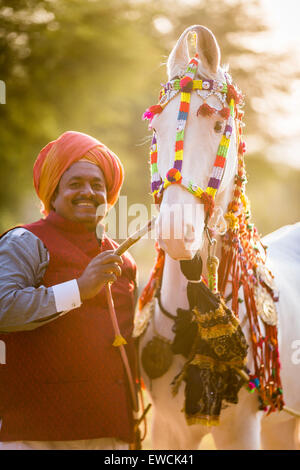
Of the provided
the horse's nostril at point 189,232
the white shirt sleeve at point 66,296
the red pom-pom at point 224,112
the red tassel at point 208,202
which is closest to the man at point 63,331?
the white shirt sleeve at point 66,296

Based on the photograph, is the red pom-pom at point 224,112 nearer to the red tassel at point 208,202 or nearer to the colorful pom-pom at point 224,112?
the colorful pom-pom at point 224,112

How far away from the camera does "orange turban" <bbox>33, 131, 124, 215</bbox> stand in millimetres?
2312

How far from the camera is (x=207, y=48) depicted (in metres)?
2.15

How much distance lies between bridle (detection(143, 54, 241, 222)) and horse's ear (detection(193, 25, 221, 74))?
53 millimetres

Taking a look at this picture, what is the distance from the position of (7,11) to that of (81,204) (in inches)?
258

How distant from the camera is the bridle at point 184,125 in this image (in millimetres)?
1984

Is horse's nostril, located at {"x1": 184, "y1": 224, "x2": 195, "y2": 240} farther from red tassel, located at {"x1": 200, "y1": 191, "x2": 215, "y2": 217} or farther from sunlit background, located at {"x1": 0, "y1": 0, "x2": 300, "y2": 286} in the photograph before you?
sunlit background, located at {"x1": 0, "y1": 0, "x2": 300, "y2": 286}

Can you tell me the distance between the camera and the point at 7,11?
7523 mm

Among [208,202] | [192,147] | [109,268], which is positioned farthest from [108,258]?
[192,147]

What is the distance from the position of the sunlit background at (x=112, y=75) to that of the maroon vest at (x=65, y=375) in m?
6.89

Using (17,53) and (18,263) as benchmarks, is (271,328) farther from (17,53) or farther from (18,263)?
(17,53)

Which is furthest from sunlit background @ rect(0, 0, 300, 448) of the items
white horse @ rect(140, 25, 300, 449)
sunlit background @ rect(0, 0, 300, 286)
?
white horse @ rect(140, 25, 300, 449)

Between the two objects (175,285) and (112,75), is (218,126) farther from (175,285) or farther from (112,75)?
(112,75)

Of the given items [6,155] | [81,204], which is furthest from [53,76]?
[81,204]
